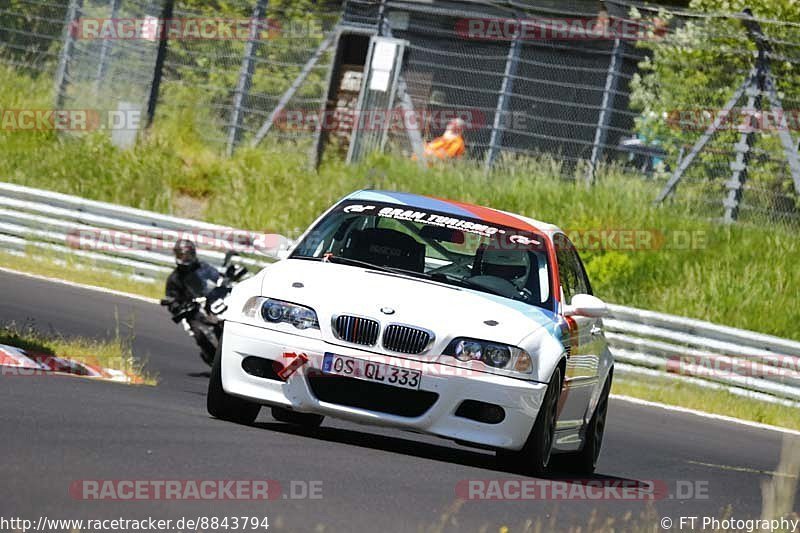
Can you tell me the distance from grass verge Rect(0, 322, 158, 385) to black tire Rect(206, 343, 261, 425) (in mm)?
2296

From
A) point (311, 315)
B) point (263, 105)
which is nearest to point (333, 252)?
point (311, 315)

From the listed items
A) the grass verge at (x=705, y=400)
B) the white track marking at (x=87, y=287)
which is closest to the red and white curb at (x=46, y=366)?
the white track marking at (x=87, y=287)

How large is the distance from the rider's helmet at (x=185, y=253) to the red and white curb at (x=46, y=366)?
5.87 ft

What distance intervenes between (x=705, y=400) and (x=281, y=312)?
9.72 m

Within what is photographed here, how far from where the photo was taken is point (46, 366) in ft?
35.9

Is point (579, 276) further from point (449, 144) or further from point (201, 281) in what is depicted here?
point (449, 144)

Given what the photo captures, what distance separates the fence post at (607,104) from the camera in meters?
21.2

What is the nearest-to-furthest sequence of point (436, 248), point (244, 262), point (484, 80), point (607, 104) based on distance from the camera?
point (436, 248)
point (244, 262)
point (607, 104)
point (484, 80)

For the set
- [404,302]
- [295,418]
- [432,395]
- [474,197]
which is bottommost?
[295,418]

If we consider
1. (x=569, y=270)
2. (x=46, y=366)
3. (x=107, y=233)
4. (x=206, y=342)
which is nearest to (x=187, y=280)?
(x=206, y=342)

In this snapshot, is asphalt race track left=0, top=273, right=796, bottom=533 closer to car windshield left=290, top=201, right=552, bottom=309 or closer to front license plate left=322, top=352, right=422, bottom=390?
front license plate left=322, top=352, right=422, bottom=390

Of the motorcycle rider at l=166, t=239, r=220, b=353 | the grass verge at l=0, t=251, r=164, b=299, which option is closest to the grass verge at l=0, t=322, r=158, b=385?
the motorcycle rider at l=166, t=239, r=220, b=353

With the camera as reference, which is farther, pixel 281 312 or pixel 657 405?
pixel 657 405

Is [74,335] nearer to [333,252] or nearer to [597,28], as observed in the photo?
[333,252]
